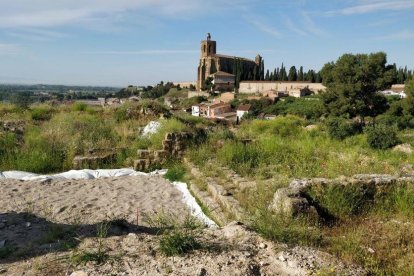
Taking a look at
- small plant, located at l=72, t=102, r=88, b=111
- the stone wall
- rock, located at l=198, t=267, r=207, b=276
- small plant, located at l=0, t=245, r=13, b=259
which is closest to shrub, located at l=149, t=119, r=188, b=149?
the stone wall

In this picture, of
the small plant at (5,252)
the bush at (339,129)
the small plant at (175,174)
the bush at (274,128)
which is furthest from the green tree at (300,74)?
the small plant at (5,252)

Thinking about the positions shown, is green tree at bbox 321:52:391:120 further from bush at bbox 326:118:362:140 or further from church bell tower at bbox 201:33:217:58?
church bell tower at bbox 201:33:217:58

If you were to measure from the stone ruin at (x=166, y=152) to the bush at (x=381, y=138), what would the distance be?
685cm

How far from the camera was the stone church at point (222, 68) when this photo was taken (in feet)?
288

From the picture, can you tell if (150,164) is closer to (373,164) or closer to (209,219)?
(209,219)

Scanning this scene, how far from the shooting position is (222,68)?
100m

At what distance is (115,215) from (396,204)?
12.4 ft

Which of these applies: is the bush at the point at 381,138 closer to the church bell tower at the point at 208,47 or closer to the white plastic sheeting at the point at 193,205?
the white plastic sheeting at the point at 193,205

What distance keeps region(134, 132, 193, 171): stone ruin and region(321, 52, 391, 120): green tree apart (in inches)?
1095

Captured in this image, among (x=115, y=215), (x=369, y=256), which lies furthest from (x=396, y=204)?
(x=115, y=215)

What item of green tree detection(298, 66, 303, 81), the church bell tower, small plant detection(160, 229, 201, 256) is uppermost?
the church bell tower

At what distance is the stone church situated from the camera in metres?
87.9

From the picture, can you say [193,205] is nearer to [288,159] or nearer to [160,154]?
[288,159]

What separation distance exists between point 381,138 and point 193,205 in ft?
29.5
